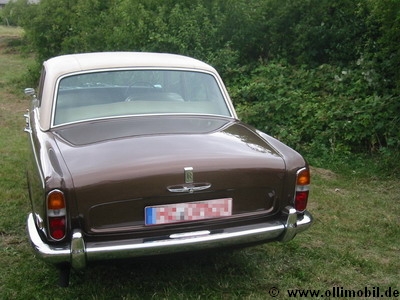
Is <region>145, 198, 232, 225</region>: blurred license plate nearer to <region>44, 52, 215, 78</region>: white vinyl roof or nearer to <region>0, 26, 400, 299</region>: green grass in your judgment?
<region>0, 26, 400, 299</region>: green grass

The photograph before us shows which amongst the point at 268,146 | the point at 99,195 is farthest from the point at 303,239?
Result: the point at 99,195

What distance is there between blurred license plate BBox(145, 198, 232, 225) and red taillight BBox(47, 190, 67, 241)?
0.50m

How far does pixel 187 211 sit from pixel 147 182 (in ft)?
1.08

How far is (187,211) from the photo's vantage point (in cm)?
328

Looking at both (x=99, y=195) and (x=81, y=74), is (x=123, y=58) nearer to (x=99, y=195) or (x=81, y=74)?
(x=81, y=74)

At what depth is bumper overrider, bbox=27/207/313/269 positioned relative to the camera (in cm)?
308

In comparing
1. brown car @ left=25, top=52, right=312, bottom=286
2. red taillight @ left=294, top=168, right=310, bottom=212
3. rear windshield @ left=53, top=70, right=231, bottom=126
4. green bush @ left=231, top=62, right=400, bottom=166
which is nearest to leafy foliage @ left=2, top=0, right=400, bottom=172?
green bush @ left=231, top=62, right=400, bottom=166

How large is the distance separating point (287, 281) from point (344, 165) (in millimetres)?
3321

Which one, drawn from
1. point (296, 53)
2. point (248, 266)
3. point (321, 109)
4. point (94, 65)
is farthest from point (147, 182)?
point (296, 53)

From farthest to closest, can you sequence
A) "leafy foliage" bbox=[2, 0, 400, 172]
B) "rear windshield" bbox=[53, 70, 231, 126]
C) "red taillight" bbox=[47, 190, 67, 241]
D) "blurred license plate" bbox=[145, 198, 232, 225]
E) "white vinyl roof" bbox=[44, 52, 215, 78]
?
"leafy foliage" bbox=[2, 0, 400, 172]
"white vinyl roof" bbox=[44, 52, 215, 78]
"rear windshield" bbox=[53, 70, 231, 126]
"blurred license plate" bbox=[145, 198, 232, 225]
"red taillight" bbox=[47, 190, 67, 241]

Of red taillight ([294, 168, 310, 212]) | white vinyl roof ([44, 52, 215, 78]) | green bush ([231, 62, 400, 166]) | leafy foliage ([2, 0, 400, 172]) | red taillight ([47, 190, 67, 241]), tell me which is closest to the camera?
red taillight ([47, 190, 67, 241])

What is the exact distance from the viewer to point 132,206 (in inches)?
125

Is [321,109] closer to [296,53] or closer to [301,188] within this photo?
[296,53]

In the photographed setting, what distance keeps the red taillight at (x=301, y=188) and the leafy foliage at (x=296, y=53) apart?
335 centimetres
